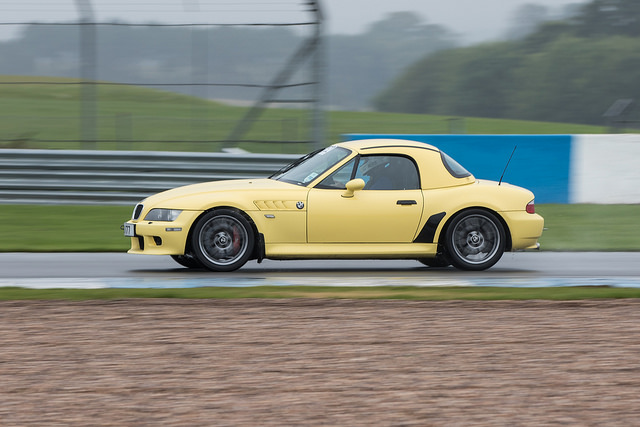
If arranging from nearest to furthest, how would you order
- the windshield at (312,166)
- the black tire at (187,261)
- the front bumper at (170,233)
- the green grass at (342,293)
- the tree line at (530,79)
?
the green grass at (342,293), the front bumper at (170,233), the windshield at (312,166), the black tire at (187,261), the tree line at (530,79)

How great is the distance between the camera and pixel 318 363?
18.0 ft

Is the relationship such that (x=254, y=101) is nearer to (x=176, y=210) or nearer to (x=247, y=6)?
(x=247, y=6)

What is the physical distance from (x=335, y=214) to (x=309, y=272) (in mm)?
785

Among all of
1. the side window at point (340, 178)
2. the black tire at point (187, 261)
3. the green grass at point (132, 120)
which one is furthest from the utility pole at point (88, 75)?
the side window at point (340, 178)

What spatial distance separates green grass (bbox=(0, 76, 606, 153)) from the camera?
1567cm

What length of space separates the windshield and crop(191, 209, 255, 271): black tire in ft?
2.59

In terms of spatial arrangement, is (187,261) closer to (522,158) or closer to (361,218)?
(361,218)

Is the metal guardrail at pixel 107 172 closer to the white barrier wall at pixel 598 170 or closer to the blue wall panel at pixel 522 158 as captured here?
the blue wall panel at pixel 522 158

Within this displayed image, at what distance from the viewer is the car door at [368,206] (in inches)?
364

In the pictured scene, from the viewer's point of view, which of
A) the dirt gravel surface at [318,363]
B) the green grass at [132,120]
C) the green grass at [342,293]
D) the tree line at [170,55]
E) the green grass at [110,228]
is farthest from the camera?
the green grass at [132,120]

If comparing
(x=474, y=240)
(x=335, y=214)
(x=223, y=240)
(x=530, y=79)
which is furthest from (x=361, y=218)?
(x=530, y=79)

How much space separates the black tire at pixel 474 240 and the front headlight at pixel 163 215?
272 centimetres

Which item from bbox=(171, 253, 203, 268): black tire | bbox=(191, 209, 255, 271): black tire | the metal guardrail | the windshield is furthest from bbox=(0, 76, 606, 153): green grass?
bbox=(191, 209, 255, 271): black tire

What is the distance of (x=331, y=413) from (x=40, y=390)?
1.54m
